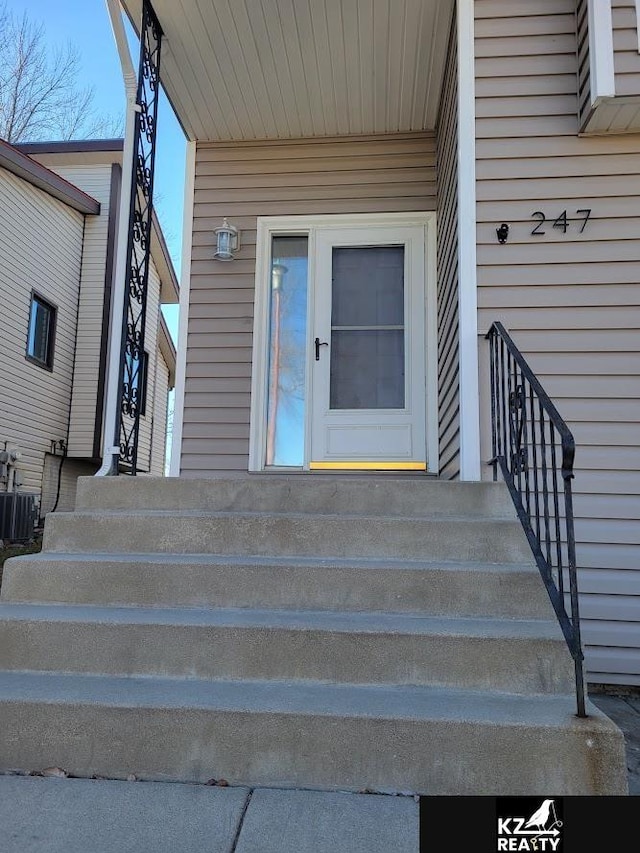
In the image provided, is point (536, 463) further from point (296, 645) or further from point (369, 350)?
point (369, 350)

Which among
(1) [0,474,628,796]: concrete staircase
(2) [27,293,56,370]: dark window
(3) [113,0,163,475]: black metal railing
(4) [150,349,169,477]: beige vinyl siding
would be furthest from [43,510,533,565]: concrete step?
(4) [150,349,169,477]: beige vinyl siding

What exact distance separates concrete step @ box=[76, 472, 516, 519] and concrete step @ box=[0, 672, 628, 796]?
2.88 feet

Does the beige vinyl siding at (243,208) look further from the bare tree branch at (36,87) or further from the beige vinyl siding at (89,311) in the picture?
the bare tree branch at (36,87)

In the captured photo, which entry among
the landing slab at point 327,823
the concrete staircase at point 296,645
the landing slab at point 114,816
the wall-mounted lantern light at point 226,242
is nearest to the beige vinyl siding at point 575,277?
the concrete staircase at point 296,645

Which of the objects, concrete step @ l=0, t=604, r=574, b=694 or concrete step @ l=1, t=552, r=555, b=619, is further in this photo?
concrete step @ l=1, t=552, r=555, b=619

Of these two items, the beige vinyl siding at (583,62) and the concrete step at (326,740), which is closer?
the concrete step at (326,740)

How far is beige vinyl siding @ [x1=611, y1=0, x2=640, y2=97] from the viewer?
2.82 metres

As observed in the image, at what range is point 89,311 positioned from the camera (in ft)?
31.7

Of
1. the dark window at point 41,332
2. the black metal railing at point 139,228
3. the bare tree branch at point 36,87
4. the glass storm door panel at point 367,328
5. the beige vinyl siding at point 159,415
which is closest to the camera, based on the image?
the black metal railing at point 139,228

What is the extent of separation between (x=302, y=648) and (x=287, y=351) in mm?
2678

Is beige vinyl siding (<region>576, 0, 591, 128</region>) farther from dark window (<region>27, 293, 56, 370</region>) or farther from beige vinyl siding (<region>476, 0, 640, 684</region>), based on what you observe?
dark window (<region>27, 293, 56, 370</region>)

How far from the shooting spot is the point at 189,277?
14.0 feet

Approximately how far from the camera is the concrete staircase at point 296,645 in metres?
1.58

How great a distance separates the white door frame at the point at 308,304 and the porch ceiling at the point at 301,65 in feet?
2.04
